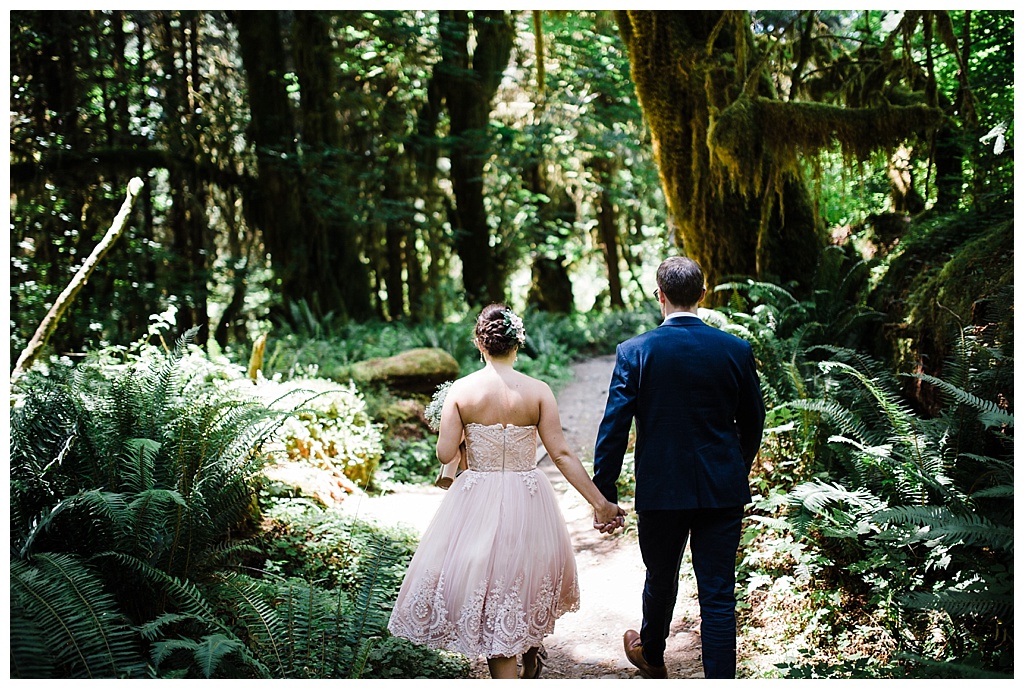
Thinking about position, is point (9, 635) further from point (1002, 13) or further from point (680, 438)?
point (1002, 13)

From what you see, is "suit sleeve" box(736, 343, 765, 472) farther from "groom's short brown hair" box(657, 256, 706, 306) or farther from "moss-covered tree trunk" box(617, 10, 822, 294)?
"moss-covered tree trunk" box(617, 10, 822, 294)

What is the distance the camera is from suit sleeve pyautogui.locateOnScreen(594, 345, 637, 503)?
338 cm

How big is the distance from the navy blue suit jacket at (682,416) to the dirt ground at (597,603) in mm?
1331

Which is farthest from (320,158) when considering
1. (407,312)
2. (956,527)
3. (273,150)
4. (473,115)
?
(956,527)

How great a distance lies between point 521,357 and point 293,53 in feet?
23.5

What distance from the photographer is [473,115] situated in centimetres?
1627

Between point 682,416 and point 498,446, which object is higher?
point 682,416

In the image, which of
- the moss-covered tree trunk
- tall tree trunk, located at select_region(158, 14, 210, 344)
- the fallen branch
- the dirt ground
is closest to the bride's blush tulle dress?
the dirt ground

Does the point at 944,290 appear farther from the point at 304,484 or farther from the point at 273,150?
the point at 273,150

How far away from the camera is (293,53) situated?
1362 centimetres

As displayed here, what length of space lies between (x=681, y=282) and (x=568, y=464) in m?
1.04
